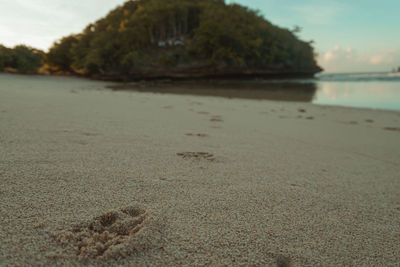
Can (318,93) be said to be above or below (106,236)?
above

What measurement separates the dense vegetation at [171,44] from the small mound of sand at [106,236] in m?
25.3

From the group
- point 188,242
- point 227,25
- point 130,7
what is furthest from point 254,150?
point 130,7

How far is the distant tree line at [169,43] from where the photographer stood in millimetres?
24594

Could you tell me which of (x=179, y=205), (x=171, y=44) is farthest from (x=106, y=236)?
(x=171, y=44)

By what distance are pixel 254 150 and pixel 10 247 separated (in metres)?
1.43

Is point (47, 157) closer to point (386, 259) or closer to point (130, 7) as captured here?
point (386, 259)

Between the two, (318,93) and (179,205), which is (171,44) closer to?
(318,93)

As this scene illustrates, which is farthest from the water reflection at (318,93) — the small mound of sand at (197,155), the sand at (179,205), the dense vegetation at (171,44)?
the dense vegetation at (171,44)

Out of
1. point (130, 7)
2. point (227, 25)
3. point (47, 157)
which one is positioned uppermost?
point (130, 7)

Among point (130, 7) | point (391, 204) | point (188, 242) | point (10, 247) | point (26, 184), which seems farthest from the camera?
point (130, 7)

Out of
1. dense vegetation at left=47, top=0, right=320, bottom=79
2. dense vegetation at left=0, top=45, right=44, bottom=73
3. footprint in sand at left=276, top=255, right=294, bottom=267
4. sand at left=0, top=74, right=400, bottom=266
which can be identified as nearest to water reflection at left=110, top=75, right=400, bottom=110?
dense vegetation at left=0, top=45, right=44, bottom=73

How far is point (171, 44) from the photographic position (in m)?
27.9

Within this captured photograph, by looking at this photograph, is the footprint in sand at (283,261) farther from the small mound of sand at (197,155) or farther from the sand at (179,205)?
the small mound of sand at (197,155)

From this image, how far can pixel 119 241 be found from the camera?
569mm
